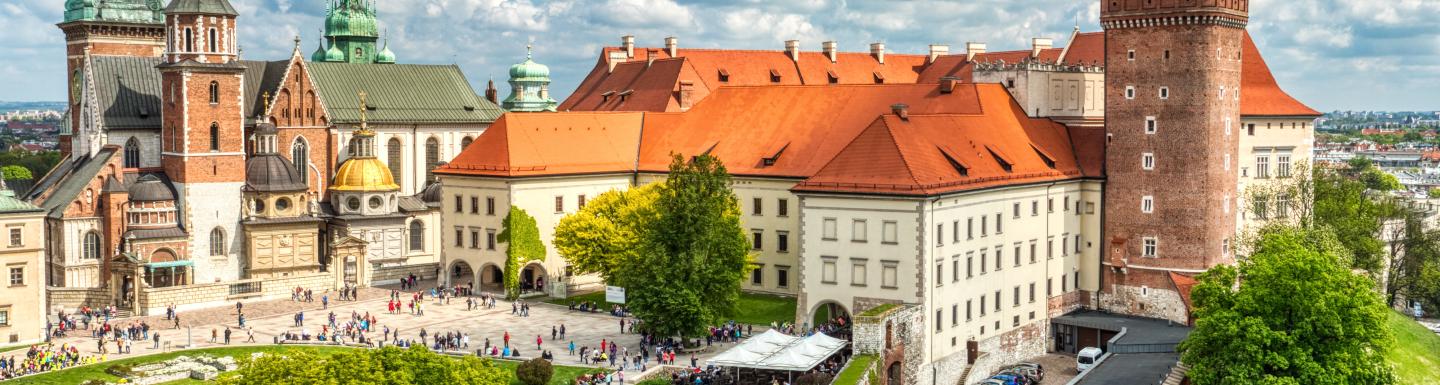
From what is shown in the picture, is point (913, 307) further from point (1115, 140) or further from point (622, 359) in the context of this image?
point (1115, 140)

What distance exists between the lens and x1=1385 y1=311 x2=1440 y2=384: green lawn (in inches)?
2832

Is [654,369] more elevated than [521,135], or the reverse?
[521,135]

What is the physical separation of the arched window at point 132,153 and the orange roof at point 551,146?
872 inches

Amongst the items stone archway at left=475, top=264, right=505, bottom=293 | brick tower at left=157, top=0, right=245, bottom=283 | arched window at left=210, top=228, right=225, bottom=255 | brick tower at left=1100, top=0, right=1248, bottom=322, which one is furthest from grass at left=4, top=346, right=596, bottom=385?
brick tower at left=1100, top=0, right=1248, bottom=322

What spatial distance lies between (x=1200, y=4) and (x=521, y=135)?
1423 inches

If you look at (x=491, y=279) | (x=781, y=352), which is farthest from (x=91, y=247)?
(x=781, y=352)

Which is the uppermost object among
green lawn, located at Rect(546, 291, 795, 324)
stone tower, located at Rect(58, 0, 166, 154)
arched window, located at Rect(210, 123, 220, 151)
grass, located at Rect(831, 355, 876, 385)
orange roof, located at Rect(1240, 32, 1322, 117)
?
stone tower, located at Rect(58, 0, 166, 154)

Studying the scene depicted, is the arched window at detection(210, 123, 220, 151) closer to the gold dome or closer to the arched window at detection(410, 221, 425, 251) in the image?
the gold dome

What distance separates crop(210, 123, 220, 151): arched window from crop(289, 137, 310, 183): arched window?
8887mm

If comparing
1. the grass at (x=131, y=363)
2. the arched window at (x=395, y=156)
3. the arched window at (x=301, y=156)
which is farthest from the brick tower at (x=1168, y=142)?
the arched window at (x=301, y=156)

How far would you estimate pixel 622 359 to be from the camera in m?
67.9

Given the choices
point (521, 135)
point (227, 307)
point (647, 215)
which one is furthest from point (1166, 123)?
point (227, 307)

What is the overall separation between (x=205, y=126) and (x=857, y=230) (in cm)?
4414

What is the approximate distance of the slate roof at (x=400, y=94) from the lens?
10662 centimetres
